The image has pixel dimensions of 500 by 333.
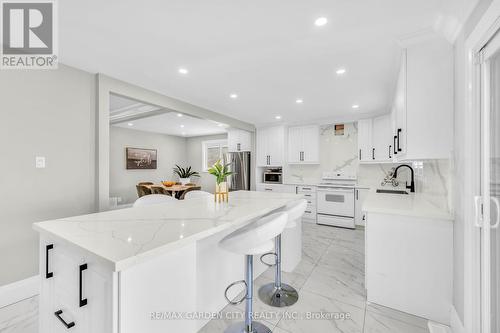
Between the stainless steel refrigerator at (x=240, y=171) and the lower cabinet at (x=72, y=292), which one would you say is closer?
the lower cabinet at (x=72, y=292)

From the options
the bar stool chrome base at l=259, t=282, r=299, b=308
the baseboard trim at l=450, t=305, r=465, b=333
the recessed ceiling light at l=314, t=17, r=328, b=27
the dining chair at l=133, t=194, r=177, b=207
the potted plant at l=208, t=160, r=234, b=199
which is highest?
the recessed ceiling light at l=314, t=17, r=328, b=27

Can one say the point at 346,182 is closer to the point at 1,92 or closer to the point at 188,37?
the point at 188,37

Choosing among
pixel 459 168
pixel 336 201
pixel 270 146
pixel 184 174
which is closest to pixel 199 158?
pixel 184 174

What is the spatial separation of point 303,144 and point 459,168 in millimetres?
3759

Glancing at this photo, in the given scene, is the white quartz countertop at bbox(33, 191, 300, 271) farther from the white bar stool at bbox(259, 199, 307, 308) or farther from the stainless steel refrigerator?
the stainless steel refrigerator

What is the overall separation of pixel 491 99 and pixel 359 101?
8.22 feet

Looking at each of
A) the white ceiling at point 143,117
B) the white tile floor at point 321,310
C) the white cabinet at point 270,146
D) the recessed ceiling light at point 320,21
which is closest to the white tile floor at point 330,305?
the white tile floor at point 321,310

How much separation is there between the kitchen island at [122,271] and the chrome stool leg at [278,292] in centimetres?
83

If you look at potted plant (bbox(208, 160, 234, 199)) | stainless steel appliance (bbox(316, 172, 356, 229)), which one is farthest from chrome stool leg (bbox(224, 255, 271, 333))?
stainless steel appliance (bbox(316, 172, 356, 229))

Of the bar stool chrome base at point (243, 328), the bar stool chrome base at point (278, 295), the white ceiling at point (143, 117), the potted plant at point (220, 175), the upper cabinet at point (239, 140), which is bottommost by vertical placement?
the bar stool chrome base at point (278, 295)

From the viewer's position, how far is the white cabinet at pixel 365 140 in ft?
14.3

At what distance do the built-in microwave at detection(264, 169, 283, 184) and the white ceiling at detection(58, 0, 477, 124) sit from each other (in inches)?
101

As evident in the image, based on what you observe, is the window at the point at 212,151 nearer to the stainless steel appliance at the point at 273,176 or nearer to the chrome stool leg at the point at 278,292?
the stainless steel appliance at the point at 273,176

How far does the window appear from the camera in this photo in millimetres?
7570
